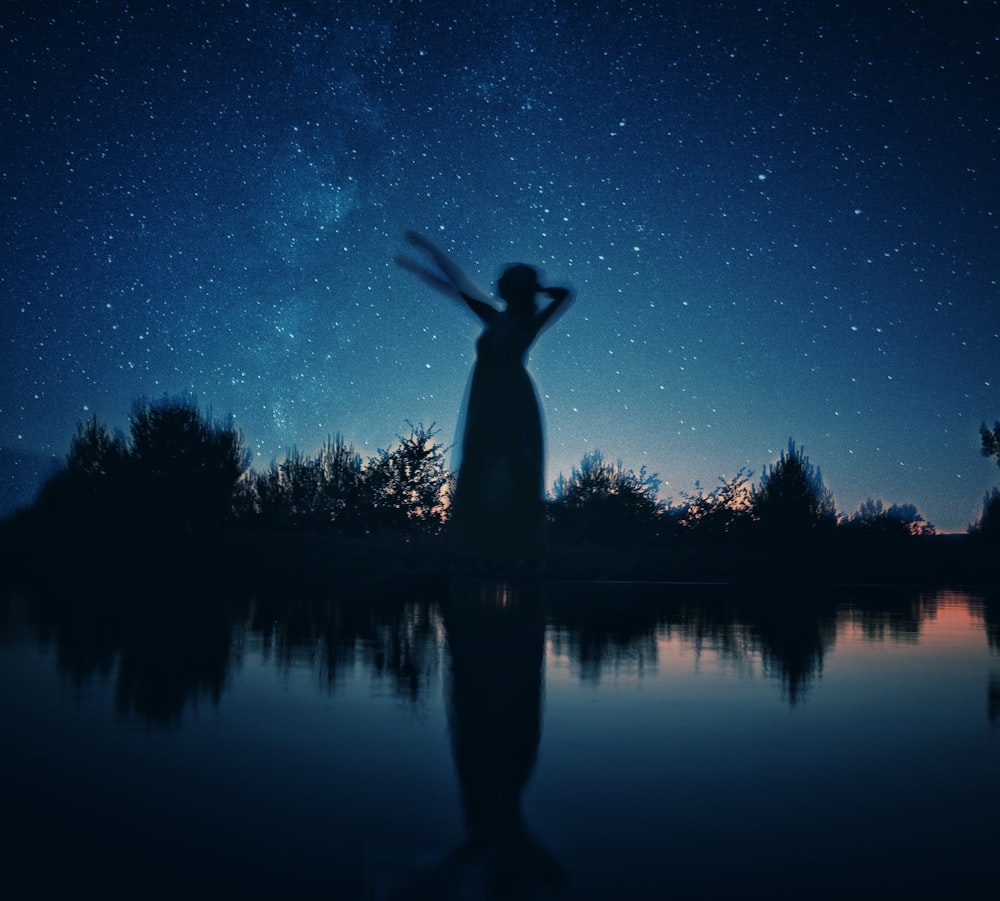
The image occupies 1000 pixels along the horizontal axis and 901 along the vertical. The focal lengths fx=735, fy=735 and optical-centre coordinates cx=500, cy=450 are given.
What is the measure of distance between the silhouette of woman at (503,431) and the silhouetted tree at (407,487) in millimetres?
21550

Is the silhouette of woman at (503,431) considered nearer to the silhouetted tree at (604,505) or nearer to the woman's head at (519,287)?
the woman's head at (519,287)

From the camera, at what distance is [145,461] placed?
3225 centimetres

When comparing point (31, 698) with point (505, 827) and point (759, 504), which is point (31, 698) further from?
point (759, 504)

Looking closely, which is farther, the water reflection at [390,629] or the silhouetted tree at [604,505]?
the silhouetted tree at [604,505]

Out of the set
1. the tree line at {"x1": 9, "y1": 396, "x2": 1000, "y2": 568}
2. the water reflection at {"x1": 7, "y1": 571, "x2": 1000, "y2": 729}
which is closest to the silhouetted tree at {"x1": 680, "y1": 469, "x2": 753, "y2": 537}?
the tree line at {"x1": 9, "y1": 396, "x2": 1000, "y2": 568}

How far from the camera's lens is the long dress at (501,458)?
706cm

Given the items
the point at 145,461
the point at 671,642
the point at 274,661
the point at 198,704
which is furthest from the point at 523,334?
the point at 145,461

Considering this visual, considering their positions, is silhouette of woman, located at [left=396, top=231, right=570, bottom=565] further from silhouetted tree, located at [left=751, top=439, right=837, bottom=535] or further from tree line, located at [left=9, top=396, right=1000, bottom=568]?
silhouetted tree, located at [left=751, top=439, right=837, bottom=535]

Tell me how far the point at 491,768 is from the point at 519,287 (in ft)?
17.2

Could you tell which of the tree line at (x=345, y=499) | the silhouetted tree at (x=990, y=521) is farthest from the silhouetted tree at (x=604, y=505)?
the silhouetted tree at (x=990, y=521)

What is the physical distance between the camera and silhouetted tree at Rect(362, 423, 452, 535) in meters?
28.8

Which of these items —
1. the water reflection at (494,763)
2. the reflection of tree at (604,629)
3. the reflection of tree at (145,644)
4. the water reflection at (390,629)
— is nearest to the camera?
the water reflection at (494,763)

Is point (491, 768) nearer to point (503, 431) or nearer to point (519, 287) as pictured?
point (503, 431)

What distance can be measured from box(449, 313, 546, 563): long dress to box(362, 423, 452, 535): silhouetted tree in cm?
2152
